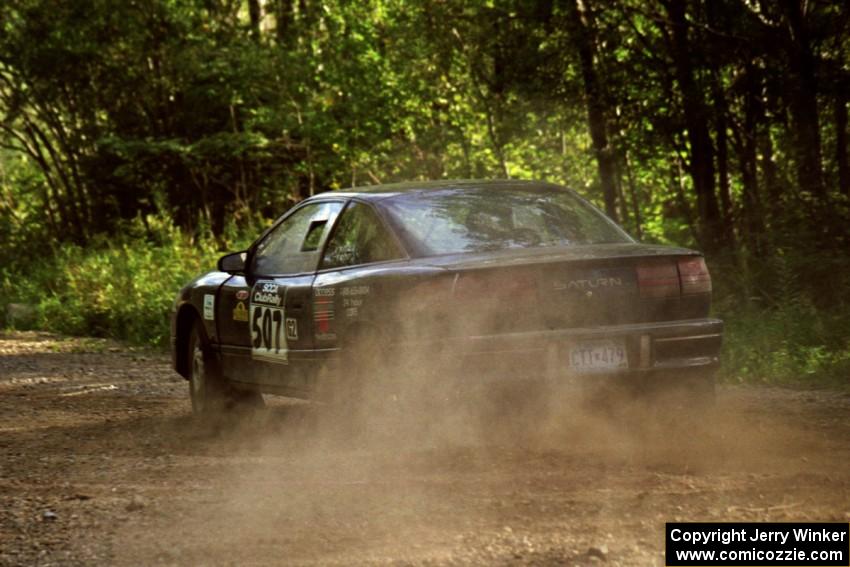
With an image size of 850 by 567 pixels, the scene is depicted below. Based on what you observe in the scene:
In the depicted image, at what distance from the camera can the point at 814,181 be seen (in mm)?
13391

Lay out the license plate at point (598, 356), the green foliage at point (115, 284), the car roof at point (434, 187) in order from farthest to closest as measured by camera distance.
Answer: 1. the green foliage at point (115, 284)
2. the car roof at point (434, 187)
3. the license plate at point (598, 356)

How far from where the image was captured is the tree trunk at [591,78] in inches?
579

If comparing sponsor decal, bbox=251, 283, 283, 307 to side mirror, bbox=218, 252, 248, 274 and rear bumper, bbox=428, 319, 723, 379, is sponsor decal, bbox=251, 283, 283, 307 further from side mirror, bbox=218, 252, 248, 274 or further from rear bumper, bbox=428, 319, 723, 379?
rear bumper, bbox=428, 319, 723, 379

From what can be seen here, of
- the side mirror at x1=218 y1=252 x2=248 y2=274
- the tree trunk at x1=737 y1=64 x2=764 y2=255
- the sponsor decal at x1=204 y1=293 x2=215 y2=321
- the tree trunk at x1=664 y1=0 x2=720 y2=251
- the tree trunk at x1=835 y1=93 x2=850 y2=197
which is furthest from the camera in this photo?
the tree trunk at x1=664 y1=0 x2=720 y2=251

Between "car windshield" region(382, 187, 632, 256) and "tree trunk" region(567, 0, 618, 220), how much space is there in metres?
7.53

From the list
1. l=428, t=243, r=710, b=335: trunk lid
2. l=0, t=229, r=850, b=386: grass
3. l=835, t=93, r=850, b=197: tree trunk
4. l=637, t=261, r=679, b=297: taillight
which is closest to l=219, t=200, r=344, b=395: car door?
l=428, t=243, r=710, b=335: trunk lid

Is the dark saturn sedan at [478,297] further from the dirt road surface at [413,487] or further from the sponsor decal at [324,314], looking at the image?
the dirt road surface at [413,487]

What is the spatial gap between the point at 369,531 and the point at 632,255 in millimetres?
2387

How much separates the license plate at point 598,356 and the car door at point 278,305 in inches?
60.4

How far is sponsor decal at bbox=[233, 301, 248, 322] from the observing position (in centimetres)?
824

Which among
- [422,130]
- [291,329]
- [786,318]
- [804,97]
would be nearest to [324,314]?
[291,329]

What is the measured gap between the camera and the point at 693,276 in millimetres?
6895

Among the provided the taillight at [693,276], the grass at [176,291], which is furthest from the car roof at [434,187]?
the grass at [176,291]

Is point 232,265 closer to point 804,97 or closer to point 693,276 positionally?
point 693,276
